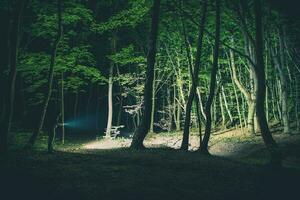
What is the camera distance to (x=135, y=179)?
9.63 meters

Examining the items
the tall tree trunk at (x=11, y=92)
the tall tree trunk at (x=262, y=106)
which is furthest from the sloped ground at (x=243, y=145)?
the tall tree trunk at (x=11, y=92)

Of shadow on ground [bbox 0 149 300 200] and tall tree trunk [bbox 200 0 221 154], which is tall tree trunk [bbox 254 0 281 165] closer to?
shadow on ground [bbox 0 149 300 200]

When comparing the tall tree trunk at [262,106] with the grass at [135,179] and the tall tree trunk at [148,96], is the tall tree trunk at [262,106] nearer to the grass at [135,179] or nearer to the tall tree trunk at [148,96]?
the grass at [135,179]

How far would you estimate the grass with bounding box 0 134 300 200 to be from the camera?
318 inches

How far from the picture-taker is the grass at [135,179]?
8.08 meters

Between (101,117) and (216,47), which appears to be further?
(101,117)

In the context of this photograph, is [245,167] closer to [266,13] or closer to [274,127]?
[266,13]

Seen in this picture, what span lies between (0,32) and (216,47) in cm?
2105

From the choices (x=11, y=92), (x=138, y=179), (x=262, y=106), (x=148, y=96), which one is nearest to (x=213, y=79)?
(x=148, y=96)

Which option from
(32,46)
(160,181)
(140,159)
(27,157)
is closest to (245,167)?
(140,159)

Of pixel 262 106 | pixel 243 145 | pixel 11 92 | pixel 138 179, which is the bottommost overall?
pixel 243 145

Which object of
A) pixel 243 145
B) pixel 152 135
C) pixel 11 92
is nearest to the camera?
pixel 11 92

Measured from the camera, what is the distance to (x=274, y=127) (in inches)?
1172

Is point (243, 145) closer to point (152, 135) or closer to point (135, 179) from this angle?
point (152, 135)
